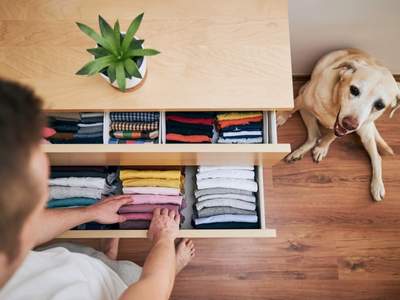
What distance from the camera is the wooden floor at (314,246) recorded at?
5.09ft

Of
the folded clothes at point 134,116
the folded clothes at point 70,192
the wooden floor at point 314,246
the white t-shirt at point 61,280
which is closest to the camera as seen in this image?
the white t-shirt at point 61,280

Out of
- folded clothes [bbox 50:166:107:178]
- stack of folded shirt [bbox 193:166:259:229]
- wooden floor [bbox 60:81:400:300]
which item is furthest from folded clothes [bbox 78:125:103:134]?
wooden floor [bbox 60:81:400:300]

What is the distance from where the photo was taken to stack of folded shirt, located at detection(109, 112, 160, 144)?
110 centimetres

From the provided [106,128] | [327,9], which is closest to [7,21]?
[106,128]

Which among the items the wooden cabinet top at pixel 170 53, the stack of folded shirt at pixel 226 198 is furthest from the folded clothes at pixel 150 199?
the wooden cabinet top at pixel 170 53

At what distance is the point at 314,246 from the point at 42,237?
1.12 m

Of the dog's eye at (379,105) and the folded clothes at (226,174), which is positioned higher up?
the dog's eye at (379,105)

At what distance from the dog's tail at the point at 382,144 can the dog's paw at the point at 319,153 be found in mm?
216

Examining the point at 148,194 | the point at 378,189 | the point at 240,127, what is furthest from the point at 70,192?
the point at 378,189

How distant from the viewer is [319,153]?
5.34 ft

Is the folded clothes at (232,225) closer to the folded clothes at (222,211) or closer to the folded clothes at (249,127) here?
the folded clothes at (222,211)

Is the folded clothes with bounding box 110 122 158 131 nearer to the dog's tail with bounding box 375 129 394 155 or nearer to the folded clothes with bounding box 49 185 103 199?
the folded clothes with bounding box 49 185 103 199

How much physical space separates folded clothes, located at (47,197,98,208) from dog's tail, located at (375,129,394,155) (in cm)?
122

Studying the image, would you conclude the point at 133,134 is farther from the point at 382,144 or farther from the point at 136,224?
the point at 382,144
